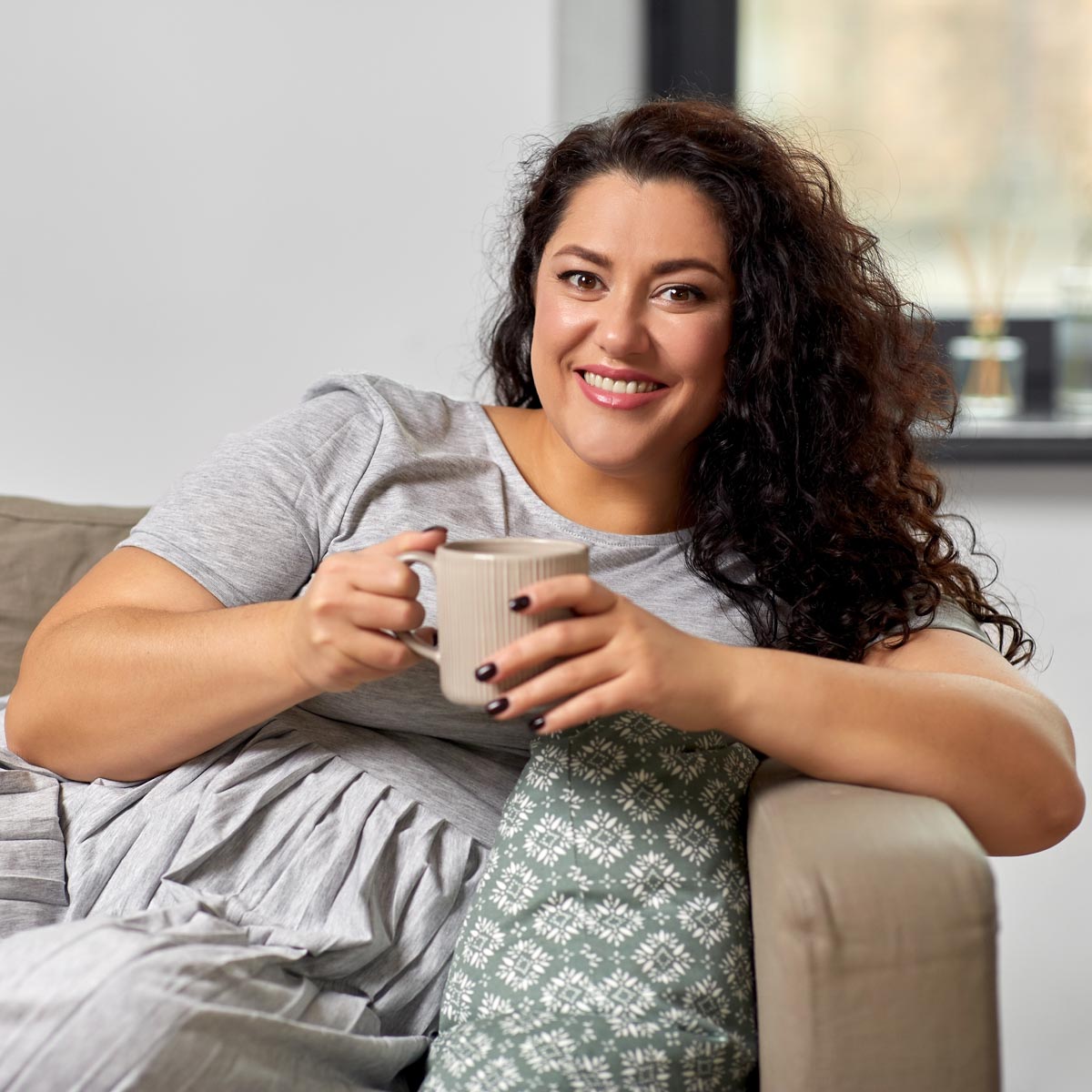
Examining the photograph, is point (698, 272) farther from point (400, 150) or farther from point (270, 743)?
point (400, 150)

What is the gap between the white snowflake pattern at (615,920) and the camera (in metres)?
1.01

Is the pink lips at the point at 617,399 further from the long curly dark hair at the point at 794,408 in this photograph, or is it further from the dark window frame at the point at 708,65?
the dark window frame at the point at 708,65

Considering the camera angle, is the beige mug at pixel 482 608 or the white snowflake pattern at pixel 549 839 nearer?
the beige mug at pixel 482 608

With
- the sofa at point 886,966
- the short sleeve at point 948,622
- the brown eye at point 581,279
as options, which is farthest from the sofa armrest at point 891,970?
the brown eye at point 581,279

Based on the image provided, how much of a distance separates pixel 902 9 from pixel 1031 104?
0.95 feet

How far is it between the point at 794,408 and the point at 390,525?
1.45 feet

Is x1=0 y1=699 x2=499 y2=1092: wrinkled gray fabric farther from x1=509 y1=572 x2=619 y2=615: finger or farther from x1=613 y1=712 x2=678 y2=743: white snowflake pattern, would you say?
x1=509 y1=572 x2=619 y2=615: finger

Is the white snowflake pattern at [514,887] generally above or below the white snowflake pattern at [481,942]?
above

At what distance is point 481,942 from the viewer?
105 cm

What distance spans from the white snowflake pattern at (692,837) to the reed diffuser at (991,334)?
60.0 inches

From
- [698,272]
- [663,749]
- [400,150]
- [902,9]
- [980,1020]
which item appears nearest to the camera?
[980,1020]

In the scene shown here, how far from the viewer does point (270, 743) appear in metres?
1.18

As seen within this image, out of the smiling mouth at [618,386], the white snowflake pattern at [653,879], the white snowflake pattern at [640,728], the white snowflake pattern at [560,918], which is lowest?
the white snowflake pattern at [560,918]

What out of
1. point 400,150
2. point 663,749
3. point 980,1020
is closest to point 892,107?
point 400,150
